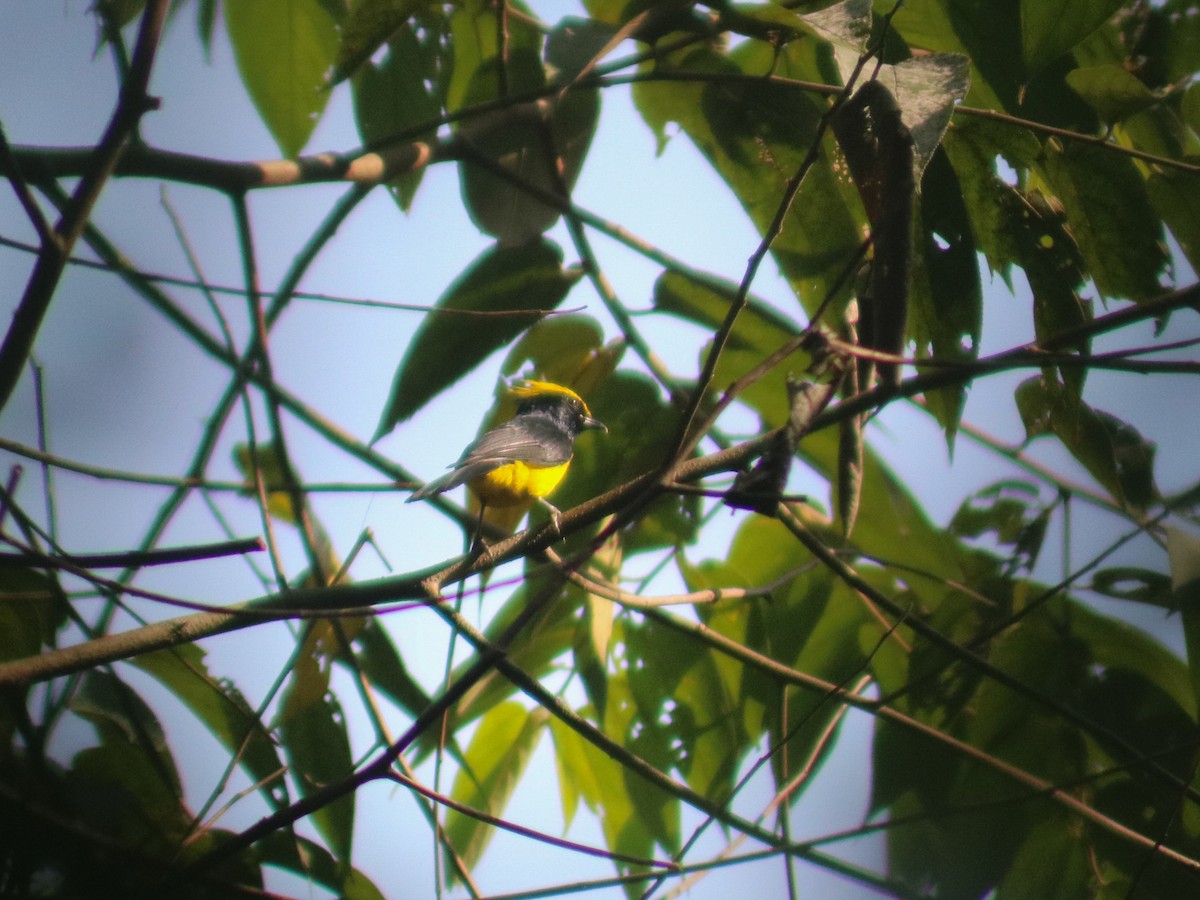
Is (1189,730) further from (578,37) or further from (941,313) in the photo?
(578,37)

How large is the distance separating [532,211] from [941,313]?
0.94 metres

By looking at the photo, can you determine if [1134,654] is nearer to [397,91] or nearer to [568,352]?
[568,352]

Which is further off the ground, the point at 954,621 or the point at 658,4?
the point at 658,4

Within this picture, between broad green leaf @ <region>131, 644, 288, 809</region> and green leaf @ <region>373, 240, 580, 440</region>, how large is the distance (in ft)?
1.89

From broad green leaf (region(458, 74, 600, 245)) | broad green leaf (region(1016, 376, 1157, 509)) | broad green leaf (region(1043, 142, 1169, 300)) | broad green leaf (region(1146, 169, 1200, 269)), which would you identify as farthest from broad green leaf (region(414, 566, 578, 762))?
broad green leaf (region(1146, 169, 1200, 269))

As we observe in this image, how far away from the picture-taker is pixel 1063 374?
1.85 metres

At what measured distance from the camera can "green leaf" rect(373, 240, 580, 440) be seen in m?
2.11

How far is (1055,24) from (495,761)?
6.65 feet

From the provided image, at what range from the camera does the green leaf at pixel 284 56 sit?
7.54 feet

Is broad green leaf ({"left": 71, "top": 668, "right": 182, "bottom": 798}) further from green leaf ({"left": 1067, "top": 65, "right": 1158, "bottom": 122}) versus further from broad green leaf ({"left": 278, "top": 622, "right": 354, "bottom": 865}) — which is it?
green leaf ({"left": 1067, "top": 65, "right": 1158, "bottom": 122})

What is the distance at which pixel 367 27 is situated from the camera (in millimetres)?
1730

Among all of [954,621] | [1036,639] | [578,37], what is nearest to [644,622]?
[954,621]

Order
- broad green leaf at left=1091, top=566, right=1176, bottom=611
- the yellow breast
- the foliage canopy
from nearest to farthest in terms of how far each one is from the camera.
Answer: the foliage canopy, broad green leaf at left=1091, top=566, right=1176, bottom=611, the yellow breast

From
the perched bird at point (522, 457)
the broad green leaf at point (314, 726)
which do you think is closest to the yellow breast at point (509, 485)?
the perched bird at point (522, 457)
